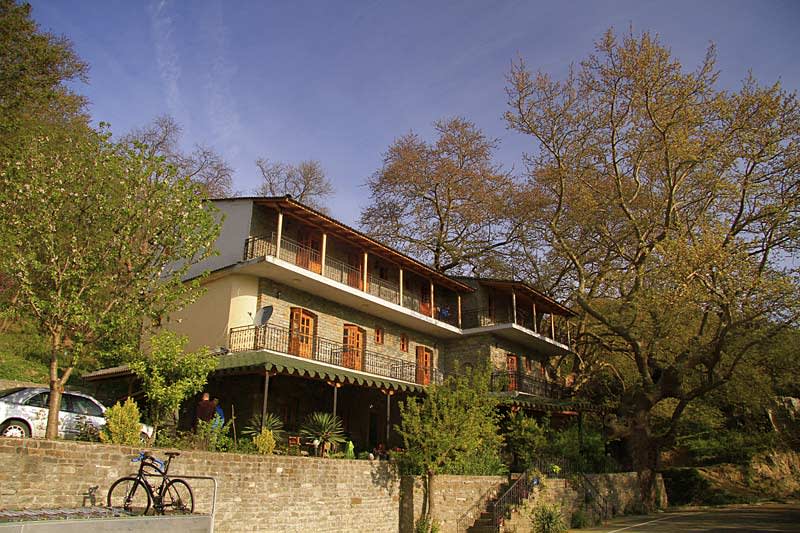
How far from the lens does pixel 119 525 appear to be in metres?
7.40

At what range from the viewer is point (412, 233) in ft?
116

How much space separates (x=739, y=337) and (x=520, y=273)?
14305 mm

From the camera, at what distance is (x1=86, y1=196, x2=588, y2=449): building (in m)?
18.8

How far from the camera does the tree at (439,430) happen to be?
15.9m

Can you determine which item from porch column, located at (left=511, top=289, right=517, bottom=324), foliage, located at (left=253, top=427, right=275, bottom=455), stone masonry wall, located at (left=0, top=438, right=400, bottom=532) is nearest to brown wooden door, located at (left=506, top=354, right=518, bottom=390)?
porch column, located at (left=511, top=289, right=517, bottom=324)

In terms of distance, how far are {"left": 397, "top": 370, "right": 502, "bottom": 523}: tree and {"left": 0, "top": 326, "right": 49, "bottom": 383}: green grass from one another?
1162 centimetres

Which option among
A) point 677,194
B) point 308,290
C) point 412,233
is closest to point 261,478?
point 308,290

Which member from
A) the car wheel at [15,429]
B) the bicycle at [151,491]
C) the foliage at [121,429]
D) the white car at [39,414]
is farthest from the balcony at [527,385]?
the car wheel at [15,429]

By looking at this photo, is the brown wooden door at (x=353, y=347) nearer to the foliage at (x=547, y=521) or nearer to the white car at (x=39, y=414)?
the foliage at (x=547, y=521)

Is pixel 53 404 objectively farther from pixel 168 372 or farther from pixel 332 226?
pixel 332 226

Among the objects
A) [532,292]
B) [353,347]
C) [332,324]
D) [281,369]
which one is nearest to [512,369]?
[532,292]

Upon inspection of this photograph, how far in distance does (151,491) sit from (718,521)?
16.5 m

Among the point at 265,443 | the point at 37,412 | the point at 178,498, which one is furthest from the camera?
the point at 265,443

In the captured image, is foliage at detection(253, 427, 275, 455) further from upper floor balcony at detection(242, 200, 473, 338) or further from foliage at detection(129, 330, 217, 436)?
upper floor balcony at detection(242, 200, 473, 338)
